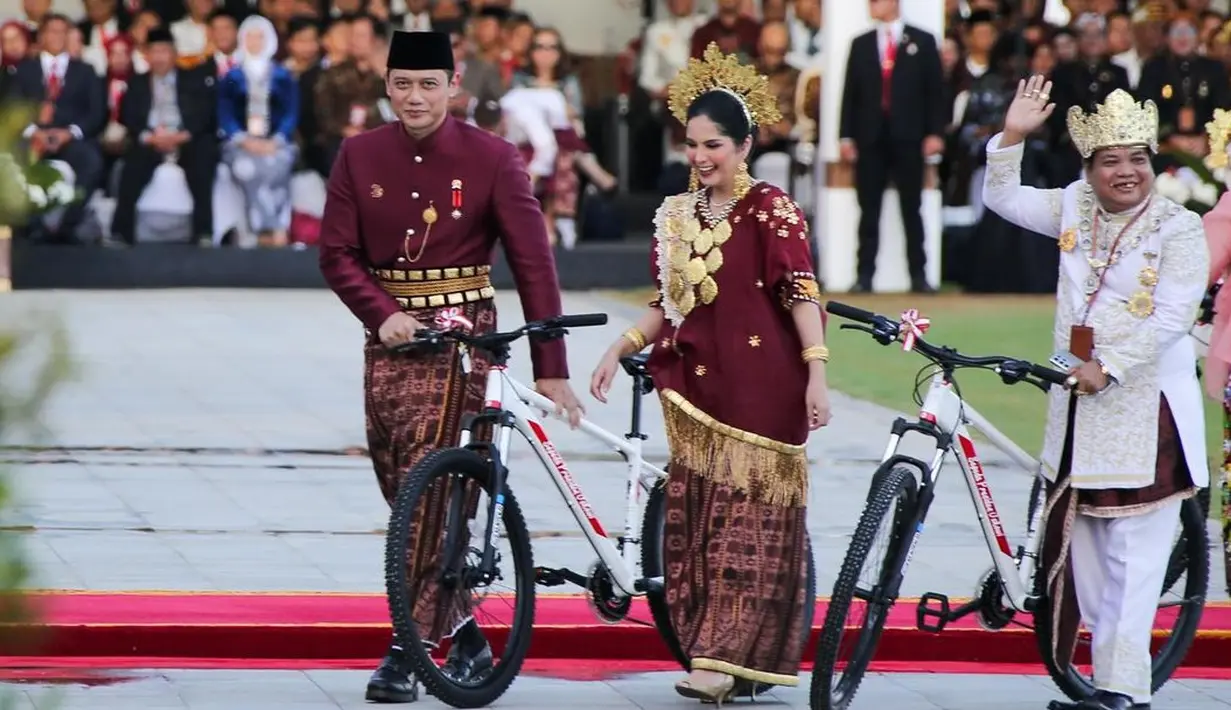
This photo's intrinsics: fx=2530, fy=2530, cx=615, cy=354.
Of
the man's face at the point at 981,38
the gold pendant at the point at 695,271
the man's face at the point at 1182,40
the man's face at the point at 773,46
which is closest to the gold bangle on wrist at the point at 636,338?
the gold pendant at the point at 695,271

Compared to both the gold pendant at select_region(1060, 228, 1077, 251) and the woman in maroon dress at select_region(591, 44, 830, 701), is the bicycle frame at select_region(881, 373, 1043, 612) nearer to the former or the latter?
the woman in maroon dress at select_region(591, 44, 830, 701)

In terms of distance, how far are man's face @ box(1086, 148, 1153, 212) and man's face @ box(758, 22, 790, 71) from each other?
11.9 meters

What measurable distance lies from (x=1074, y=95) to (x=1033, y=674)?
11.3m

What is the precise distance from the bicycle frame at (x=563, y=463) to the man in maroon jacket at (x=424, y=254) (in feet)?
0.40

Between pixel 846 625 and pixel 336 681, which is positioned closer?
pixel 846 625

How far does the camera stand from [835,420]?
12117 millimetres

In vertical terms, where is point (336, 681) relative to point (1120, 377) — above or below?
below

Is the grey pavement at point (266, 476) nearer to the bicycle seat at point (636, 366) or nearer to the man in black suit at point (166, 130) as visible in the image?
the bicycle seat at point (636, 366)

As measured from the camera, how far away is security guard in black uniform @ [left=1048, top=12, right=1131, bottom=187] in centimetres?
1809

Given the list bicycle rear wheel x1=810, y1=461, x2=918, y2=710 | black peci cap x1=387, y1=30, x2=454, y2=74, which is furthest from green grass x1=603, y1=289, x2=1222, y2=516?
black peci cap x1=387, y1=30, x2=454, y2=74

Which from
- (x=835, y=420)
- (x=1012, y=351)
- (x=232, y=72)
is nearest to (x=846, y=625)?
(x=835, y=420)

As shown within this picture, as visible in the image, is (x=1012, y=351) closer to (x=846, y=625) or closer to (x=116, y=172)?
(x=116, y=172)

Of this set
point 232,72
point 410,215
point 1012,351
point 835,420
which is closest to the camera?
point 410,215

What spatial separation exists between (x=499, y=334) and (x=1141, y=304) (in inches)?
64.4
